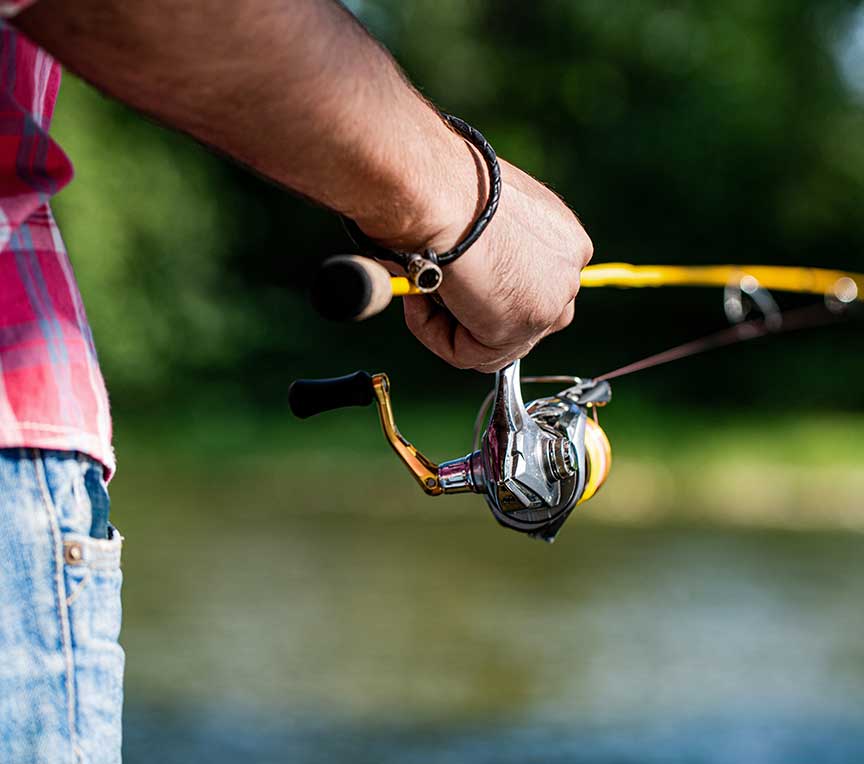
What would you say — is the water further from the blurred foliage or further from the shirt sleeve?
the blurred foliage

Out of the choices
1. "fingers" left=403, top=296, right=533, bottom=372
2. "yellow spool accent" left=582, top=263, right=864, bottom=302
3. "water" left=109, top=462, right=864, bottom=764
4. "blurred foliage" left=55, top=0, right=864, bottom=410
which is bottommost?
"fingers" left=403, top=296, right=533, bottom=372

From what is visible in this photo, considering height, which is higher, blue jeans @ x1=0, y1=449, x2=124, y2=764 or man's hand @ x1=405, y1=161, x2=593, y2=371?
man's hand @ x1=405, y1=161, x2=593, y2=371

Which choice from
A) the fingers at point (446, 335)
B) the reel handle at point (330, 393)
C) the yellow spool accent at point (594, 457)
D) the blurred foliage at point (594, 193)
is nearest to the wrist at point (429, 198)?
the fingers at point (446, 335)

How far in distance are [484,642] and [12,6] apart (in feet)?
16.9

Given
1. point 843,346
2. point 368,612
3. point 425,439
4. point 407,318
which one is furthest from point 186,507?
point 843,346

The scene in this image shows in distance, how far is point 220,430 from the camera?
13.5 metres

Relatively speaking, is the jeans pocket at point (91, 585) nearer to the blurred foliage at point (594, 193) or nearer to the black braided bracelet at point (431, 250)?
the black braided bracelet at point (431, 250)

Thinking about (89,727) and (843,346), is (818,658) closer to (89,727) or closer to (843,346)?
(89,727)

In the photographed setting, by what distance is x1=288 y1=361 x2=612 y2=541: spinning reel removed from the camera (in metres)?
1.42

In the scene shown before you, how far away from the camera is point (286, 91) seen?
916 millimetres

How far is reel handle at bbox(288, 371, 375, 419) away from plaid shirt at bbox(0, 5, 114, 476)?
42 cm

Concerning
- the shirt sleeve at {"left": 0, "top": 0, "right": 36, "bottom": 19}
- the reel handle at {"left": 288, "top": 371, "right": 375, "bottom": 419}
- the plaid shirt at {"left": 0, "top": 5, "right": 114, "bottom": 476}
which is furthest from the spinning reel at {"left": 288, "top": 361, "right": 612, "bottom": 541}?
the shirt sleeve at {"left": 0, "top": 0, "right": 36, "bottom": 19}

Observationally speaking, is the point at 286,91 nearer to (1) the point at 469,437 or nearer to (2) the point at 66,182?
(2) the point at 66,182

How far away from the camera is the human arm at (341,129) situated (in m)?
0.85
